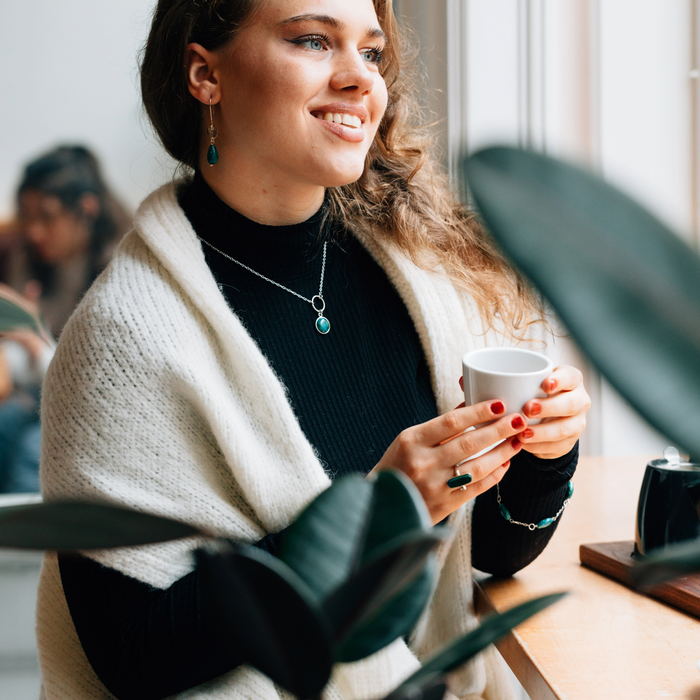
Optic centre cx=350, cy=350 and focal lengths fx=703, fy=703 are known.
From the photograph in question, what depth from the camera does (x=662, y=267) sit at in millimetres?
175

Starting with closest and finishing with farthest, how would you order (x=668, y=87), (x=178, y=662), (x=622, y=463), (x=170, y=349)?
1. (x=178, y=662)
2. (x=170, y=349)
3. (x=622, y=463)
4. (x=668, y=87)

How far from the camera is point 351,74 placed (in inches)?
38.5

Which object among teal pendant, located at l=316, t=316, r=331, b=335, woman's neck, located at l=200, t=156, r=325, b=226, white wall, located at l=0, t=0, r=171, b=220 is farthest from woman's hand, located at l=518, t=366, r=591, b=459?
white wall, located at l=0, t=0, r=171, b=220

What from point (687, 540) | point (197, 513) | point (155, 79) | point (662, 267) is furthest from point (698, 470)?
point (155, 79)

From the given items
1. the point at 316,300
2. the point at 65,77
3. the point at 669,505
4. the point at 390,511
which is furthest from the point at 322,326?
the point at 65,77

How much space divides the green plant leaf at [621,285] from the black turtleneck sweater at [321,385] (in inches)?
26.4

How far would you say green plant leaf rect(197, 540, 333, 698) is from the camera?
0.62 feet

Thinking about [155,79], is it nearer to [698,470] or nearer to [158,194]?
[158,194]

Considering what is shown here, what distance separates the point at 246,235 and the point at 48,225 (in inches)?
41.6

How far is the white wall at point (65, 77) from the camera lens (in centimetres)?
187

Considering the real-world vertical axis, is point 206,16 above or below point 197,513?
above

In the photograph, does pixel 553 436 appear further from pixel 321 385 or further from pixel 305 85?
pixel 305 85

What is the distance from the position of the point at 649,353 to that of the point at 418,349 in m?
0.95

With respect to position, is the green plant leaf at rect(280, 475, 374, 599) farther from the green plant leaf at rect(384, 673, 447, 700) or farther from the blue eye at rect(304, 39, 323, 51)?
the blue eye at rect(304, 39, 323, 51)
